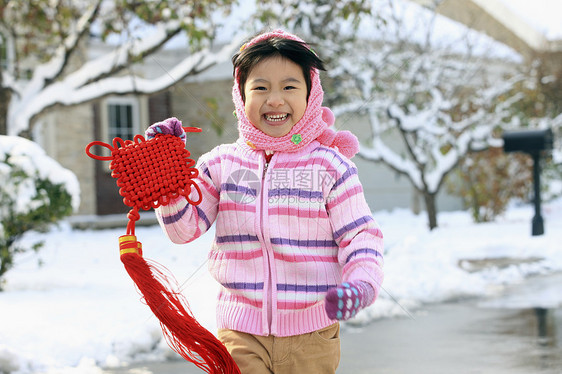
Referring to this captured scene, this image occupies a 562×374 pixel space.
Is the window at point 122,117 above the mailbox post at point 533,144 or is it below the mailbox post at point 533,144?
above

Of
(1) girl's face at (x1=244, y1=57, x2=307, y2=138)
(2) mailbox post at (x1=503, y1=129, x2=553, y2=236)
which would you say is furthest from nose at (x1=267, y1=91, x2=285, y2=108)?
(2) mailbox post at (x1=503, y1=129, x2=553, y2=236)

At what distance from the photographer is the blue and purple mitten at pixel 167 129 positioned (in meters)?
2.30

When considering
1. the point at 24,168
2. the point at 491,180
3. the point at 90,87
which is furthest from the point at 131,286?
the point at 491,180

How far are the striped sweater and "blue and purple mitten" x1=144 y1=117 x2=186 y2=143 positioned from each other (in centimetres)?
20

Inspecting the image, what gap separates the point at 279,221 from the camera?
2.28m

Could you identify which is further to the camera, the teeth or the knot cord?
the teeth

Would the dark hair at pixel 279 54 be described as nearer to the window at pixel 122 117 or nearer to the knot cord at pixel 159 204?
the knot cord at pixel 159 204

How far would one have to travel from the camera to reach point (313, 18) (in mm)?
9039

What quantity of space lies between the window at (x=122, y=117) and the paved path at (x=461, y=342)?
1037 cm

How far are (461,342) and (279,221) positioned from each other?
3.35 meters

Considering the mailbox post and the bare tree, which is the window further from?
the mailbox post

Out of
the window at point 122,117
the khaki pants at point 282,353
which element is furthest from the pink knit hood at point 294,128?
the window at point 122,117

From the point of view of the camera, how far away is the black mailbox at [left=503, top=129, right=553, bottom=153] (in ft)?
37.0

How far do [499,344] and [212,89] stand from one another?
35.0ft
